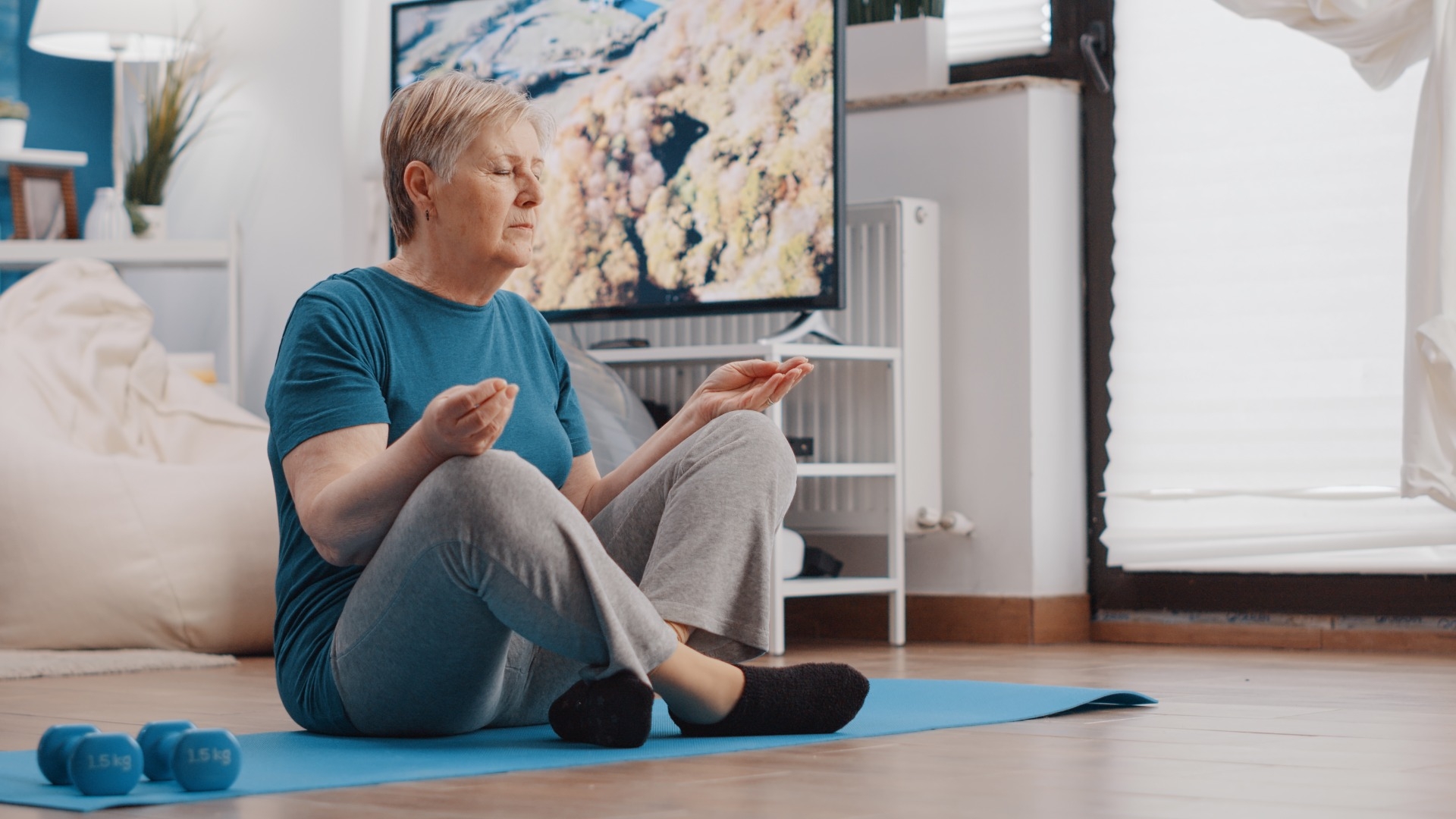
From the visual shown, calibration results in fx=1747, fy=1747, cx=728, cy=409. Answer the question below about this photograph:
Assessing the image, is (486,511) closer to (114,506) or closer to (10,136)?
(114,506)

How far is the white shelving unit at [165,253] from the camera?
4074 millimetres

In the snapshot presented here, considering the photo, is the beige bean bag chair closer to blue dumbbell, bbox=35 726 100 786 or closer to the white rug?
the white rug

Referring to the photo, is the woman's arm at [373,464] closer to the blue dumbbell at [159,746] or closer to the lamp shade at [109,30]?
the blue dumbbell at [159,746]

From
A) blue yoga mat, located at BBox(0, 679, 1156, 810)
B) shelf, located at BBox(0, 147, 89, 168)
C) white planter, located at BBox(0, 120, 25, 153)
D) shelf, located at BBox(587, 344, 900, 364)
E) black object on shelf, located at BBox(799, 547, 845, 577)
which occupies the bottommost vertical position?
black object on shelf, located at BBox(799, 547, 845, 577)

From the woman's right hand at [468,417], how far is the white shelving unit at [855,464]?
1.80m

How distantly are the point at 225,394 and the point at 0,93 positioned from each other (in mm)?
1056

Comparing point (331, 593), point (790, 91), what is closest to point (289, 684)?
point (331, 593)

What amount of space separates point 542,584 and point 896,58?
7.98 ft

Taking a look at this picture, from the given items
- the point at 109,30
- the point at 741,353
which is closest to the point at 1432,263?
the point at 741,353

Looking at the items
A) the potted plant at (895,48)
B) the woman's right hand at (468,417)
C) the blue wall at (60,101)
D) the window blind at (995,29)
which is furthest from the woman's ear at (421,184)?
the blue wall at (60,101)

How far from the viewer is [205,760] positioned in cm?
134

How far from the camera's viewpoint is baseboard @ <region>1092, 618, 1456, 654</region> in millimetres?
3105

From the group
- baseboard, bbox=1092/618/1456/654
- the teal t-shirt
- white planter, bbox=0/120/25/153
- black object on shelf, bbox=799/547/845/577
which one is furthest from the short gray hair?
white planter, bbox=0/120/25/153

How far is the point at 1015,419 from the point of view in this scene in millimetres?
3465
